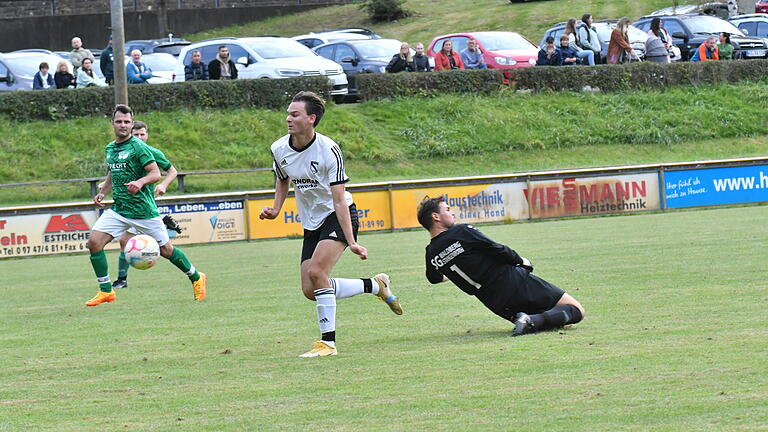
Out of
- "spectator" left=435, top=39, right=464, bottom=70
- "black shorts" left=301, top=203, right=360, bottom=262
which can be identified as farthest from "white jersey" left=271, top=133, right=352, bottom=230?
"spectator" left=435, top=39, right=464, bottom=70

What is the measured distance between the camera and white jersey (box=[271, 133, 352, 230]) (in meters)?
8.92

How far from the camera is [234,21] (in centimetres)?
5650

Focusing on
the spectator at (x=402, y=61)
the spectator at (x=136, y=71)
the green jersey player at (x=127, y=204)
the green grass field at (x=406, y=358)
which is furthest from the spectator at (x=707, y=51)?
the green jersey player at (x=127, y=204)

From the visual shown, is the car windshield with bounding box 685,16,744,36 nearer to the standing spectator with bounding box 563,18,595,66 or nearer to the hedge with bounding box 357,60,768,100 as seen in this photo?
the hedge with bounding box 357,60,768,100

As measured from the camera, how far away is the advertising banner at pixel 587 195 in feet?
81.6

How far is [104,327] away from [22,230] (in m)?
12.0

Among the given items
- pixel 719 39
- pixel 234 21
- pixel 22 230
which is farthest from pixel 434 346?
pixel 234 21

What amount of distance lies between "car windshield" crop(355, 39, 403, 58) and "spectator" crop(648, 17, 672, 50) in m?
7.13

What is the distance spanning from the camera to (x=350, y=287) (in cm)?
957

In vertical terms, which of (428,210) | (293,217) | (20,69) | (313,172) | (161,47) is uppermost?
(161,47)

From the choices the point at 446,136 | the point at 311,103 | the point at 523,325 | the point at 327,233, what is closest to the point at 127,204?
the point at 327,233

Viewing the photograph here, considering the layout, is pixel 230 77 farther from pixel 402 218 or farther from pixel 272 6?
pixel 272 6

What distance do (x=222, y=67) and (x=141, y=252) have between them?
1930 centimetres

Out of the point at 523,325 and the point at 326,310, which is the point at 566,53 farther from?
the point at 326,310
